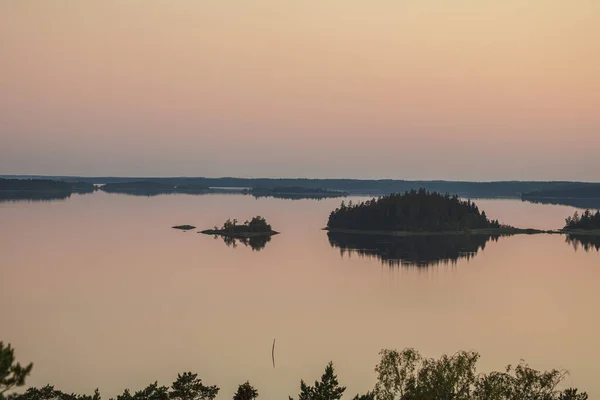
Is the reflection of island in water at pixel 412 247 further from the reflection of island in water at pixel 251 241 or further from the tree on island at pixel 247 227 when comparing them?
the tree on island at pixel 247 227

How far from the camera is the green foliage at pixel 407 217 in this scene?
13562 centimetres

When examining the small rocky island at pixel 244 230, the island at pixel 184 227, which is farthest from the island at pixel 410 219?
the island at pixel 184 227

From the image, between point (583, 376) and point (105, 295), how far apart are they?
111ft

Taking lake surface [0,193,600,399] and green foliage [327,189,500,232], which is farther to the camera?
green foliage [327,189,500,232]

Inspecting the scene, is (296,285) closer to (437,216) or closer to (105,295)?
(105,295)

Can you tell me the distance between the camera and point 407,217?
136625 mm

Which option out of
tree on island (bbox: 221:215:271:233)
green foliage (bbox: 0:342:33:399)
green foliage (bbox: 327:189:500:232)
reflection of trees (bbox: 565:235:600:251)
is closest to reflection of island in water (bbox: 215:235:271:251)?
tree on island (bbox: 221:215:271:233)

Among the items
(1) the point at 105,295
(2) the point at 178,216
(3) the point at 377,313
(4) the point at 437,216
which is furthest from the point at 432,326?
(2) the point at 178,216

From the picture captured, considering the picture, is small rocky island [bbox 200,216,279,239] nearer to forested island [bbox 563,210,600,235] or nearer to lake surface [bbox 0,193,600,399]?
lake surface [bbox 0,193,600,399]

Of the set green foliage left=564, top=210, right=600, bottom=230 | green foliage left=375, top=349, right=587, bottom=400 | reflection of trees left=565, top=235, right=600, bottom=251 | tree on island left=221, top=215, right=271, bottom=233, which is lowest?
reflection of trees left=565, top=235, right=600, bottom=251

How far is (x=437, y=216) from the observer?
450 ft

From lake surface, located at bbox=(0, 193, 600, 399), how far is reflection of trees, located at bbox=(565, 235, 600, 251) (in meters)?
8.46

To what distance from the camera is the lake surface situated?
35.5 meters

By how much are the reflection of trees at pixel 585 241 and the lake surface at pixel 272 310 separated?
8.46m
